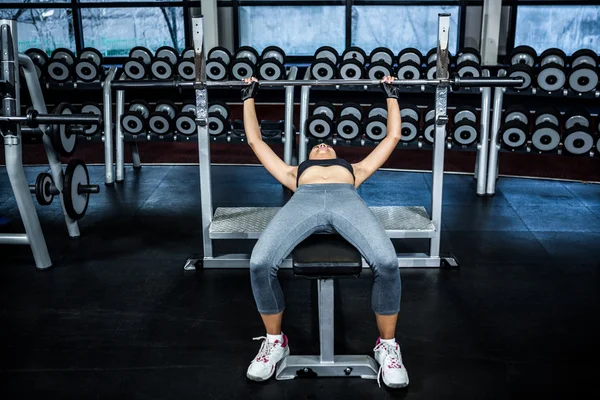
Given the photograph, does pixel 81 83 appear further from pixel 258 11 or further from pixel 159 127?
pixel 258 11

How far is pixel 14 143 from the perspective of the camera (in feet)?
10.1

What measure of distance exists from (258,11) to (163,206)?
13.9 ft

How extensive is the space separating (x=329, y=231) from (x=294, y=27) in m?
6.21

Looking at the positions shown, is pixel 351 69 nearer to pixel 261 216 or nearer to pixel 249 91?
pixel 261 216

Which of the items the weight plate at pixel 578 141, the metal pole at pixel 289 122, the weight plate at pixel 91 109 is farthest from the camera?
the weight plate at pixel 91 109

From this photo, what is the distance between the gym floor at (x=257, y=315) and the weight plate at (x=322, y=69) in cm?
145

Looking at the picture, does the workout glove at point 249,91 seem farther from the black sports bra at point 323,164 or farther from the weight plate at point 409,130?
the weight plate at point 409,130

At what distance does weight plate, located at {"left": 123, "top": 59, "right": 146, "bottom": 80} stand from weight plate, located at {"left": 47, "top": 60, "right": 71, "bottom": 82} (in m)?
0.48

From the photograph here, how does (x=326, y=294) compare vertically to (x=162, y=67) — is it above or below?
below

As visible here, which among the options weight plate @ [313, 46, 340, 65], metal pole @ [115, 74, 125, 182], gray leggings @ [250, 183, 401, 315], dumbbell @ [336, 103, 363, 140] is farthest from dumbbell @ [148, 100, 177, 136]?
gray leggings @ [250, 183, 401, 315]

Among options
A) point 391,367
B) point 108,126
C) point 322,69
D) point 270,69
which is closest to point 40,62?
point 108,126

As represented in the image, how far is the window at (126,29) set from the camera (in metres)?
8.04

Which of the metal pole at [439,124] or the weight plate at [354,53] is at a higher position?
the weight plate at [354,53]

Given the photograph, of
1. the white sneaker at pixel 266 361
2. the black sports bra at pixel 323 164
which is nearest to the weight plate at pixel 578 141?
the black sports bra at pixel 323 164
